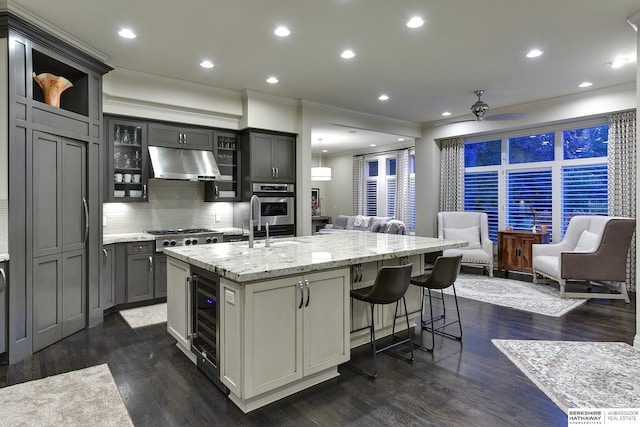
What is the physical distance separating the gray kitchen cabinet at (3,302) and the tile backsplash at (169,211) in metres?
1.87

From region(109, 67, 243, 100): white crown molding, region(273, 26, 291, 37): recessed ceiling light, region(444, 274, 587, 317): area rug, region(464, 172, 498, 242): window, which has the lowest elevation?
region(444, 274, 587, 317): area rug

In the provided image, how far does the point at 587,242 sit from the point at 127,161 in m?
6.60

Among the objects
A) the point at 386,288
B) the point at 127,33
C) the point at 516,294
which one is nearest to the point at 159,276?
the point at 127,33

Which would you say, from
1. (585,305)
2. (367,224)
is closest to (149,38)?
(585,305)

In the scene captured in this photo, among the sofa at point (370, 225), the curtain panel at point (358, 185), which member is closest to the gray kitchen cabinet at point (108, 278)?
the sofa at point (370, 225)

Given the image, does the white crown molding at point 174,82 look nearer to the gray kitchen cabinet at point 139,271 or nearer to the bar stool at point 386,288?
the gray kitchen cabinet at point 139,271

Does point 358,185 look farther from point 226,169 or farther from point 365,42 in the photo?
point 365,42

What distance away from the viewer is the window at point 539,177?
19.7 ft

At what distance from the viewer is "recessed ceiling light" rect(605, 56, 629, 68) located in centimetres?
433

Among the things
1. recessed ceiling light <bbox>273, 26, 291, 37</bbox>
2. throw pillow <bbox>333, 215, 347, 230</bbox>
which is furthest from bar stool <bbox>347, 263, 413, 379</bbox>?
A: throw pillow <bbox>333, 215, 347, 230</bbox>

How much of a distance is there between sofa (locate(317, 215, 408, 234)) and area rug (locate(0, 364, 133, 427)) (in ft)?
20.4

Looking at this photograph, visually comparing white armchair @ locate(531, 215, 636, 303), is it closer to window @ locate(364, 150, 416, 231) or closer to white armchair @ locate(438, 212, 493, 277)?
white armchair @ locate(438, 212, 493, 277)

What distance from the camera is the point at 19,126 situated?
316 centimetres

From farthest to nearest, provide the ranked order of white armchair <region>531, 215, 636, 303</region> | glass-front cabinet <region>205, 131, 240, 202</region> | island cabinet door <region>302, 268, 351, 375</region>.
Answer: glass-front cabinet <region>205, 131, 240, 202</region> < white armchair <region>531, 215, 636, 303</region> < island cabinet door <region>302, 268, 351, 375</region>
